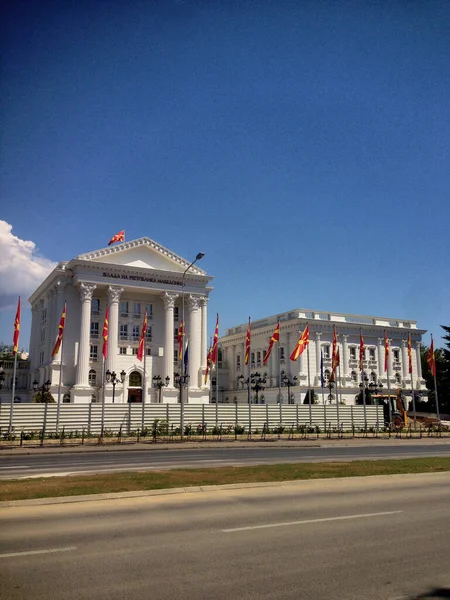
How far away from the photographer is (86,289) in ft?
229

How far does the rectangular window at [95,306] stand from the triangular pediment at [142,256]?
6.44 m

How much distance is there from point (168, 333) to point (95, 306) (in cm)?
1051

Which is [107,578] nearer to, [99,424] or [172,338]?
[99,424]

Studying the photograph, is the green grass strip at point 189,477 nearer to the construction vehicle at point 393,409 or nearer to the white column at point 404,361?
the construction vehicle at point 393,409

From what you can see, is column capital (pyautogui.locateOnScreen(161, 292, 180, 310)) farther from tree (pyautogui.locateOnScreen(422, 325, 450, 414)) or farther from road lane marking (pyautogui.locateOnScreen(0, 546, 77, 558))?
road lane marking (pyautogui.locateOnScreen(0, 546, 77, 558))

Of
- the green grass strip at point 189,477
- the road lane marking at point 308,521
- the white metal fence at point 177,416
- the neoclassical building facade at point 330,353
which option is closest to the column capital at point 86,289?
the white metal fence at point 177,416

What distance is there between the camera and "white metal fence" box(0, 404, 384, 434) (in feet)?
146

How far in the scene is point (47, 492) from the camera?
558 inches

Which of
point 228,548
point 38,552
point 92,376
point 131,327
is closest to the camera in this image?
point 38,552

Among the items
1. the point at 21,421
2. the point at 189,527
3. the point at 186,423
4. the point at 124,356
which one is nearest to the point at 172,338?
the point at 124,356

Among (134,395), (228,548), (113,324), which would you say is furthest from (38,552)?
(134,395)

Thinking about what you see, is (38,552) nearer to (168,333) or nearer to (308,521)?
(308,521)

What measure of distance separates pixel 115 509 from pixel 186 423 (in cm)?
3892

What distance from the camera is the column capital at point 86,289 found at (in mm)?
69625
